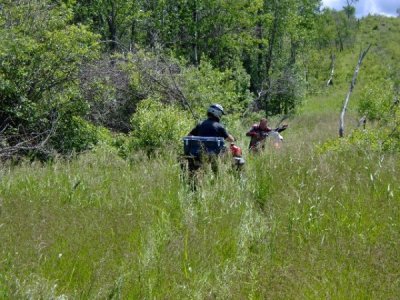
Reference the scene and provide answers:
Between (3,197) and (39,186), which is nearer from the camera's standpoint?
(3,197)

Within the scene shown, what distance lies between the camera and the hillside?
362cm

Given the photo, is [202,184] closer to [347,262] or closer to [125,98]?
[347,262]

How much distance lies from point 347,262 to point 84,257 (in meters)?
2.15

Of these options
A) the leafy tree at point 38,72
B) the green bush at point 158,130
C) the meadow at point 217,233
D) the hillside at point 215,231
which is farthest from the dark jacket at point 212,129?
the leafy tree at point 38,72

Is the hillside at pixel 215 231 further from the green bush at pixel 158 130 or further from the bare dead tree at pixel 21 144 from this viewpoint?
the green bush at pixel 158 130

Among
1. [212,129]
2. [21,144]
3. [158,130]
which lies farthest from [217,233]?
[21,144]

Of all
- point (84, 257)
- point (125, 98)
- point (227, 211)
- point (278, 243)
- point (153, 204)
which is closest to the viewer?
point (84, 257)

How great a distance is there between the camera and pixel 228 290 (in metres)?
3.64

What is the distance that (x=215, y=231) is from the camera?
4.60m

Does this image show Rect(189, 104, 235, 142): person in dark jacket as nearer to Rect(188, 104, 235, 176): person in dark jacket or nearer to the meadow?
Rect(188, 104, 235, 176): person in dark jacket

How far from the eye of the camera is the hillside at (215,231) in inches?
143

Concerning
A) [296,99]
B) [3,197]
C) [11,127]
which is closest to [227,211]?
[3,197]

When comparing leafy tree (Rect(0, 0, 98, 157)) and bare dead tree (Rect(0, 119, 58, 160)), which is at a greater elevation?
leafy tree (Rect(0, 0, 98, 157))

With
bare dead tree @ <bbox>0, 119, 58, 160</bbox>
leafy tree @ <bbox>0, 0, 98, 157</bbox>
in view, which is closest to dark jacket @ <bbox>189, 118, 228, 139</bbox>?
bare dead tree @ <bbox>0, 119, 58, 160</bbox>
